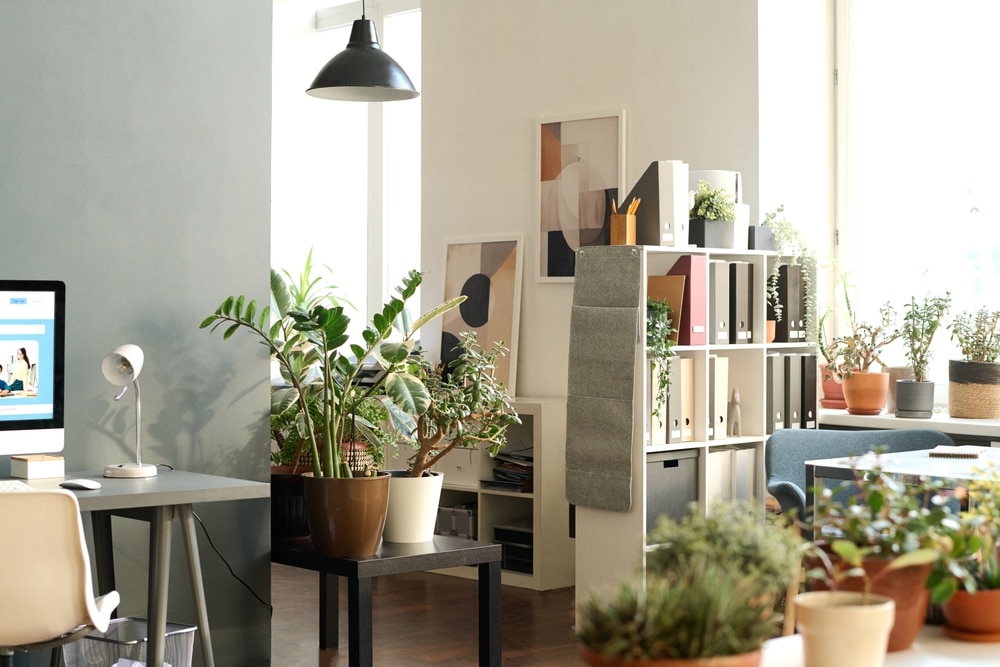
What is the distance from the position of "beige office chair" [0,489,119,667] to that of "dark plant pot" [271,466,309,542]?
1.46 metres

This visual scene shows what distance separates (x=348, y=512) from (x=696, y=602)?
8.55 ft

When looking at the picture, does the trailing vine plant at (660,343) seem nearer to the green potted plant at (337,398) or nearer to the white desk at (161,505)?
the green potted plant at (337,398)

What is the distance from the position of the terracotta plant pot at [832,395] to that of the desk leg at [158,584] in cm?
353

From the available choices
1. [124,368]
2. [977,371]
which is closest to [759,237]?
[977,371]

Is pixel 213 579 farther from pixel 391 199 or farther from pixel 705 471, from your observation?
pixel 391 199

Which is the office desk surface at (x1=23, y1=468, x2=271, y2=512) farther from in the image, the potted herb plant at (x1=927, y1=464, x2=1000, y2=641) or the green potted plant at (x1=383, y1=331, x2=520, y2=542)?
the potted herb plant at (x1=927, y1=464, x2=1000, y2=641)

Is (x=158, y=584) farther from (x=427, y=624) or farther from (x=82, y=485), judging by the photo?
(x=427, y=624)

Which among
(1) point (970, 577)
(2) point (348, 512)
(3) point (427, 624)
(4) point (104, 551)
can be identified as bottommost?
(3) point (427, 624)

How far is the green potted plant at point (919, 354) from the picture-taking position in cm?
534

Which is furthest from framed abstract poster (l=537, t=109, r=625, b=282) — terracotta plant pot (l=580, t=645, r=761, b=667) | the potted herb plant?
terracotta plant pot (l=580, t=645, r=761, b=667)

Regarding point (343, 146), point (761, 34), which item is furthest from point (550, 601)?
point (343, 146)

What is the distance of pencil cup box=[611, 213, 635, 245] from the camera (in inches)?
195

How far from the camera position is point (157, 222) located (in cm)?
400

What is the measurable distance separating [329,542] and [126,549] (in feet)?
2.18
